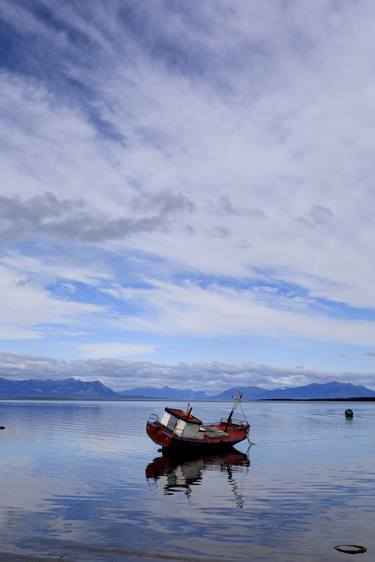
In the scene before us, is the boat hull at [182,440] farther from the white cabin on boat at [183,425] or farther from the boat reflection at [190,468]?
the boat reflection at [190,468]

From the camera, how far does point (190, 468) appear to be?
54875mm

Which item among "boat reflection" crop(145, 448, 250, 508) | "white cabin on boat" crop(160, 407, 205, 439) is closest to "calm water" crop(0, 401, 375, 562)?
"boat reflection" crop(145, 448, 250, 508)

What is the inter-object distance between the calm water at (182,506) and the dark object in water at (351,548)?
0.35 meters

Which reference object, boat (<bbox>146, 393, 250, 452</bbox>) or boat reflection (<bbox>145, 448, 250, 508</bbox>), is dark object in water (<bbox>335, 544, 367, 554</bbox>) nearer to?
boat reflection (<bbox>145, 448, 250, 508</bbox>)

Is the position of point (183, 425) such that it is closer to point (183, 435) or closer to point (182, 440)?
point (183, 435)

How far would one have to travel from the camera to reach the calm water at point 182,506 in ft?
76.1

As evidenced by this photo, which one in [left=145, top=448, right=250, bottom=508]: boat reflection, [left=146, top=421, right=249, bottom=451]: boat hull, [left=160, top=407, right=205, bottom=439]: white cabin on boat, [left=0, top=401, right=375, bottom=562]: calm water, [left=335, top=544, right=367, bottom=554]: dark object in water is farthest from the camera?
[left=160, top=407, right=205, bottom=439]: white cabin on boat

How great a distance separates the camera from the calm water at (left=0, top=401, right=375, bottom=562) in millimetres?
23203

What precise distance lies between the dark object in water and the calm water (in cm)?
35

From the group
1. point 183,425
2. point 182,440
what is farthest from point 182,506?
point 183,425

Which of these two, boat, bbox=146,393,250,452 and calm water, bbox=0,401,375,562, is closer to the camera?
calm water, bbox=0,401,375,562

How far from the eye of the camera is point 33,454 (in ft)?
198

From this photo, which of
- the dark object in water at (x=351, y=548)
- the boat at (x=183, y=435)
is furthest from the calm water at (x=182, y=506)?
the boat at (x=183, y=435)

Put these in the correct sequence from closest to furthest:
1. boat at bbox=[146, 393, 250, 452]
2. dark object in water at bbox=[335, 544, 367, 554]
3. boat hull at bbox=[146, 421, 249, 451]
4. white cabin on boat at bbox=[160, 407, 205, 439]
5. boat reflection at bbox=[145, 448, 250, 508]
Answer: dark object in water at bbox=[335, 544, 367, 554], boat reflection at bbox=[145, 448, 250, 508], boat hull at bbox=[146, 421, 249, 451], boat at bbox=[146, 393, 250, 452], white cabin on boat at bbox=[160, 407, 205, 439]
